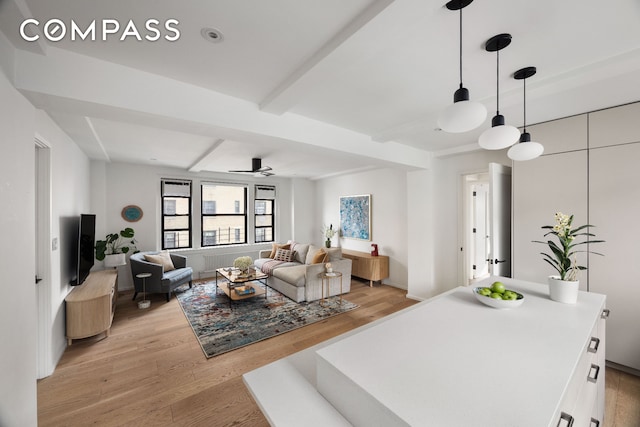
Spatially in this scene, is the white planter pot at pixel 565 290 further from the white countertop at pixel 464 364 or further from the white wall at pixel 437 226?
the white wall at pixel 437 226

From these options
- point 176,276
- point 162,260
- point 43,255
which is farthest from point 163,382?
point 162,260

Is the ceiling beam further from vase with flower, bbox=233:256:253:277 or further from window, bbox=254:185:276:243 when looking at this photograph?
window, bbox=254:185:276:243

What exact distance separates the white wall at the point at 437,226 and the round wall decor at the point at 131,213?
5.44 m

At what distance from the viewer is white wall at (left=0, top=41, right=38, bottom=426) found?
4.47ft

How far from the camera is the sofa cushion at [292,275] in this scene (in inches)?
165

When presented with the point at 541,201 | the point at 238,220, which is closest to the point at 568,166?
the point at 541,201

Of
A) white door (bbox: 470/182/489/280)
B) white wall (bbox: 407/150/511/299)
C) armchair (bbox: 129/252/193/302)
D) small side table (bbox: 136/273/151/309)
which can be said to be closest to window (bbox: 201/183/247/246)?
armchair (bbox: 129/252/193/302)

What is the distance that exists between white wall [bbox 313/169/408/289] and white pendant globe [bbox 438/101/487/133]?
3.79 m

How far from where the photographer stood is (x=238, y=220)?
21.4ft

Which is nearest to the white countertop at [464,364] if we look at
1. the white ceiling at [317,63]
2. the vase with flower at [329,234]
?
the white ceiling at [317,63]

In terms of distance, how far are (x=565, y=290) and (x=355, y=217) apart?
4402mm

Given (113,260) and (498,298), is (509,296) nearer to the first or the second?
(498,298)

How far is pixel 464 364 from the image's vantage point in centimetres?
98

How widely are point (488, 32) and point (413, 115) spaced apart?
120cm
